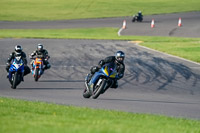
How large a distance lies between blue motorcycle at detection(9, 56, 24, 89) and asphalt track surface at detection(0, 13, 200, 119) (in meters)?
0.28

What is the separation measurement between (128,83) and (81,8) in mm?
46096

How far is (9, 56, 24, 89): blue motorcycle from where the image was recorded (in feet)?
59.2

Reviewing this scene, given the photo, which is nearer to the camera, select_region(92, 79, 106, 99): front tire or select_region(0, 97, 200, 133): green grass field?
select_region(0, 97, 200, 133): green grass field

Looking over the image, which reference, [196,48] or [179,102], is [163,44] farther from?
[179,102]

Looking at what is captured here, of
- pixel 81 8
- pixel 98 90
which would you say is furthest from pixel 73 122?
pixel 81 8

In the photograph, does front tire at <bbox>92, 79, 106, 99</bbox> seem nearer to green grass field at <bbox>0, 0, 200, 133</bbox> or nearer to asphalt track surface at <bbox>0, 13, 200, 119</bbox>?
asphalt track surface at <bbox>0, 13, 200, 119</bbox>

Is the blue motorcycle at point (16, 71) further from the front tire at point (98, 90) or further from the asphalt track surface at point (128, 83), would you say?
the front tire at point (98, 90)

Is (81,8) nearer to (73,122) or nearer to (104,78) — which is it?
(104,78)

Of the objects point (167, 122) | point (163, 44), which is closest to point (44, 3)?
point (163, 44)

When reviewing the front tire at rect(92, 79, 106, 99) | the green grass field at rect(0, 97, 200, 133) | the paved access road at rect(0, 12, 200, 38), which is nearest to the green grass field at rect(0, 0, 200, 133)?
the green grass field at rect(0, 97, 200, 133)

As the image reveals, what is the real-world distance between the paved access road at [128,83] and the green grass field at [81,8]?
30.0 m

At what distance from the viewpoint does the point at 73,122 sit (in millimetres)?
9164

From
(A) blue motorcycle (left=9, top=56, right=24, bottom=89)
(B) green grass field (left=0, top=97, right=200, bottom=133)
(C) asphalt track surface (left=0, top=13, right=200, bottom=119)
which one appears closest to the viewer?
(B) green grass field (left=0, top=97, right=200, bottom=133)

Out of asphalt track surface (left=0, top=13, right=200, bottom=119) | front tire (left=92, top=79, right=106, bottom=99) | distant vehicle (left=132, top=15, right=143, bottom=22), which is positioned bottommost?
asphalt track surface (left=0, top=13, right=200, bottom=119)
